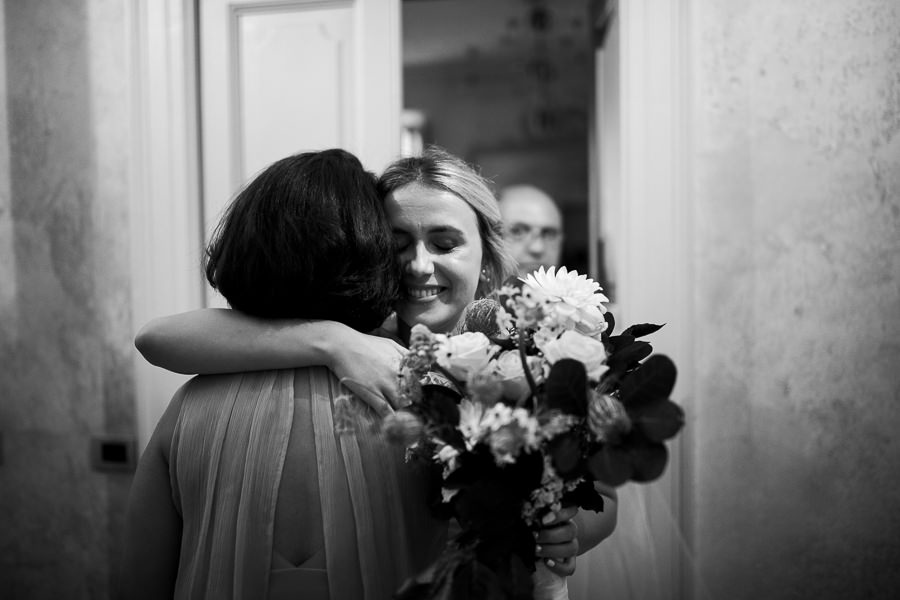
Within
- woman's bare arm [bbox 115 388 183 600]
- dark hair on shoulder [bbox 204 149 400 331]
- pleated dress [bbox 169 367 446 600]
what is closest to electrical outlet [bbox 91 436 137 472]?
woman's bare arm [bbox 115 388 183 600]

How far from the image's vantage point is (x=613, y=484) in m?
0.70

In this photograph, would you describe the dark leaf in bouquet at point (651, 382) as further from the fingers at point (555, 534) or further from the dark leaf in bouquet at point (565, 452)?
the fingers at point (555, 534)

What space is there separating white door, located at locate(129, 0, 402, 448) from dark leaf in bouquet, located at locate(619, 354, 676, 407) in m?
1.13

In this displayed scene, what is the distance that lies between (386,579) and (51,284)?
142cm

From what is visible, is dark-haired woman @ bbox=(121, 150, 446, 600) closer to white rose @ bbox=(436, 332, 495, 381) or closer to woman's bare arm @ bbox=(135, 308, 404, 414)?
woman's bare arm @ bbox=(135, 308, 404, 414)

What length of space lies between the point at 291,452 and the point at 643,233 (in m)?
1.04

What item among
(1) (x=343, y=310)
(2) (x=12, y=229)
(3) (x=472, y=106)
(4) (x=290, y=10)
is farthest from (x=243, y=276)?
(3) (x=472, y=106)

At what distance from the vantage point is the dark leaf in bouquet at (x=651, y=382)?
2.43 ft

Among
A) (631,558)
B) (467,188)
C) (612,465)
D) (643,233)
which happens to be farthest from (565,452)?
(643,233)

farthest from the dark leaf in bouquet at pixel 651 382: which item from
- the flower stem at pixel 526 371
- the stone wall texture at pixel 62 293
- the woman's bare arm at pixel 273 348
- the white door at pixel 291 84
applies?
the stone wall texture at pixel 62 293

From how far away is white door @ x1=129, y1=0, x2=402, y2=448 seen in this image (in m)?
1.71

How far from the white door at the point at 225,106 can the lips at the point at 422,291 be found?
1.97 ft

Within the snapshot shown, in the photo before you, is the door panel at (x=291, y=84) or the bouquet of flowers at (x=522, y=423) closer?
the bouquet of flowers at (x=522, y=423)

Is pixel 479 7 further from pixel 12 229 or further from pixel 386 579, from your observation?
pixel 386 579
